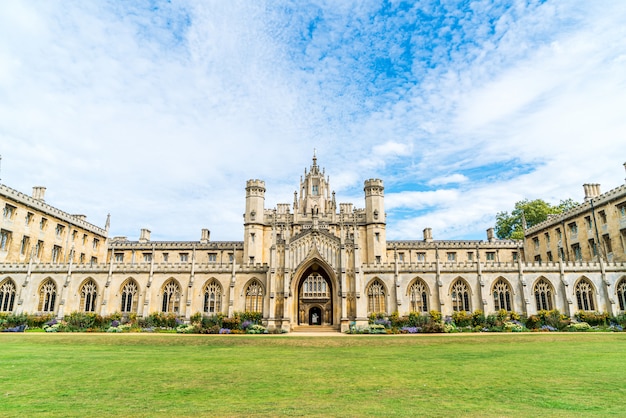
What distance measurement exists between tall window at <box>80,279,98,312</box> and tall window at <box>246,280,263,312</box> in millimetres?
15830

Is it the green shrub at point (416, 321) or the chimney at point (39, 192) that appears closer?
the green shrub at point (416, 321)

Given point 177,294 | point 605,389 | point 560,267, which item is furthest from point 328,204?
point 605,389

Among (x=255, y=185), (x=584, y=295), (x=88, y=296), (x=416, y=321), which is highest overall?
(x=255, y=185)

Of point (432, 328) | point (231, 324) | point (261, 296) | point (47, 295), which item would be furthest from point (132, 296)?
point (432, 328)

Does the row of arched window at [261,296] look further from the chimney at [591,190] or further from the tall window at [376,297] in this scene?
the chimney at [591,190]

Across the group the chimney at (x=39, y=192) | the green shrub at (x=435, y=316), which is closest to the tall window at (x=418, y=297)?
the green shrub at (x=435, y=316)

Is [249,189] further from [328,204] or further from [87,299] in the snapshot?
[87,299]

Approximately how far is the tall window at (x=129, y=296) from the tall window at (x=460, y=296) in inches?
1275

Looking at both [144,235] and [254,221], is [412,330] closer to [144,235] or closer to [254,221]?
[254,221]

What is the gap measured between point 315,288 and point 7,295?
3288 centimetres

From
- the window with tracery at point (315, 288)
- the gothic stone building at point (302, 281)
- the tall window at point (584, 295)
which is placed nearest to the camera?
the gothic stone building at point (302, 281)

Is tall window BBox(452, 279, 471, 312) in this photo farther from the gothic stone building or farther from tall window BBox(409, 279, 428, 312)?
tall window BBox(409, 279, 428, 312)

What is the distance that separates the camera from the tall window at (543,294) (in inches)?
1593

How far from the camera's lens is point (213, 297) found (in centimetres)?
4181
